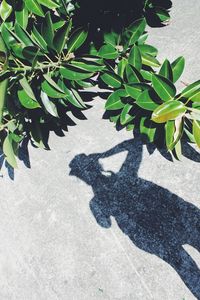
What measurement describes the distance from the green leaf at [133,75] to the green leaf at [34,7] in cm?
83

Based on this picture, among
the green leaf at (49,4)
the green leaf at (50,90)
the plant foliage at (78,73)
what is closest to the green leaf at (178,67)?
the plant foliage at (78,73)

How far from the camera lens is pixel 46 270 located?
9.75ft

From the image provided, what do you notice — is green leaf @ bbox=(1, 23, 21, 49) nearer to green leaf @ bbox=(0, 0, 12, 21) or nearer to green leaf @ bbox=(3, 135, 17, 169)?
green leaf @ bbox=(0, 0, 12, 21)

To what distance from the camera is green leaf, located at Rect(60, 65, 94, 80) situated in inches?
104

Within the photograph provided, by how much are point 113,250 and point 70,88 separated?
4.69 feet

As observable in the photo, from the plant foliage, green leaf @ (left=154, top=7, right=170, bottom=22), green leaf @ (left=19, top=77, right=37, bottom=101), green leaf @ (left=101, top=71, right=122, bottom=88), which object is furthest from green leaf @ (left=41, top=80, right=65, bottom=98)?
green leaf @ (left=154, top=7, right=170, bottom=22)

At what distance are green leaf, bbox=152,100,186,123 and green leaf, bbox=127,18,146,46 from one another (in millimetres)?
1344

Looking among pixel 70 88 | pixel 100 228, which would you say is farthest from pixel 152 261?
pixel 70 88

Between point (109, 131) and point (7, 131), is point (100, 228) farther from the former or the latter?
point (7, 131)

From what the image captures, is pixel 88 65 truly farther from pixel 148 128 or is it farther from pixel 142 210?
pixel 142 210

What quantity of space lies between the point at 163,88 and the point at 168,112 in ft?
1.06

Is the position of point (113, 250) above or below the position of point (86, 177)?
below

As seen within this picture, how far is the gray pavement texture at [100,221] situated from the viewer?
273 cm

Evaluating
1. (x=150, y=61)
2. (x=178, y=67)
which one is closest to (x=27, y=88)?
(x=178, y=67)
